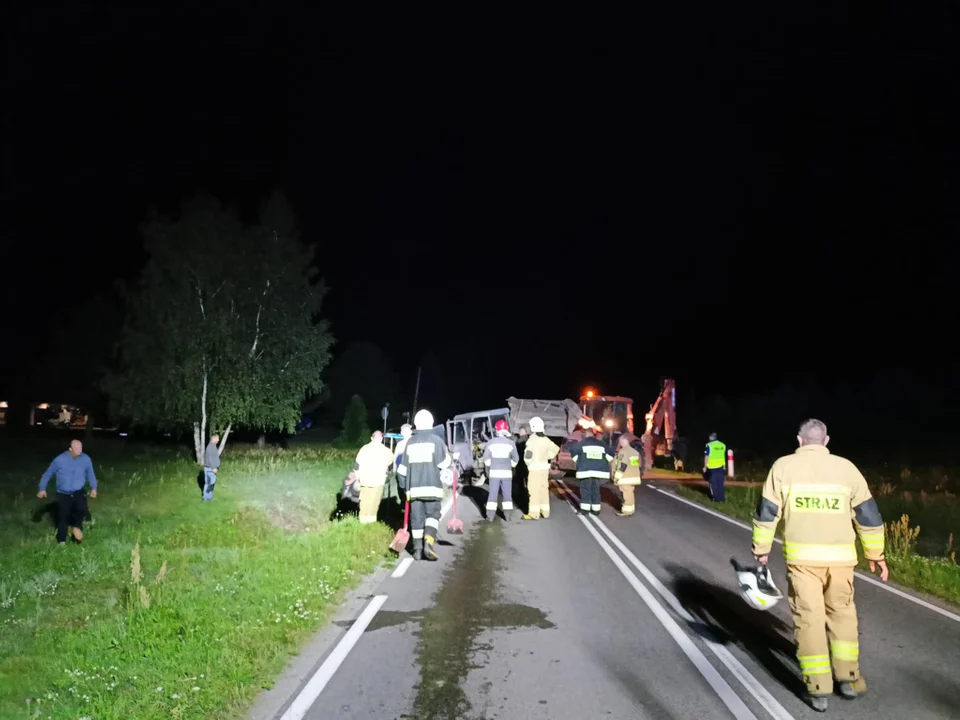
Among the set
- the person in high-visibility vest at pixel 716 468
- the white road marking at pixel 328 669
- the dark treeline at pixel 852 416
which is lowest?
the white road marking at pixel 328 669

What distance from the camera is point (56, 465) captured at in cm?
1132

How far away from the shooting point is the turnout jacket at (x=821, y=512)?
5.15 m

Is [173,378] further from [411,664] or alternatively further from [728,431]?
[728,431]

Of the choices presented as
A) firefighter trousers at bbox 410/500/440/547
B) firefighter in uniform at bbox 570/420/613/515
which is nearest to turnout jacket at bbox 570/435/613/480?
firefighter in uniform at bbox 570/420/613/515

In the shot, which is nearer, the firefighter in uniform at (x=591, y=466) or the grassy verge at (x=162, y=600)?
the grassy verge at (x=162, y=600)

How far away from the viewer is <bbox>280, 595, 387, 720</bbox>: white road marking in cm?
491

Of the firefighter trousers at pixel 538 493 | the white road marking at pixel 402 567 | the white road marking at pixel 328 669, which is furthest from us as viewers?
the firefighter trousers at pixel 538 493

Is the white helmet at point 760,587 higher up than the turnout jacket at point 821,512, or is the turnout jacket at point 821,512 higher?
the turnout jacket at point 821,512

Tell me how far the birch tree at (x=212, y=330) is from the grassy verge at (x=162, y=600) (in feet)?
38.4

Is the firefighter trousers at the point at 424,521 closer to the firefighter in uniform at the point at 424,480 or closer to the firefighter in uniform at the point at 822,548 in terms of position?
the firefighter in uniform at the point at 424,480

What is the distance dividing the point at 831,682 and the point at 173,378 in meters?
26.4

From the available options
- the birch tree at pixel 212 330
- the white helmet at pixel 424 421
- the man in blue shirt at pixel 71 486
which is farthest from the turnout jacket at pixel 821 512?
the birch tree at pixel 212 330

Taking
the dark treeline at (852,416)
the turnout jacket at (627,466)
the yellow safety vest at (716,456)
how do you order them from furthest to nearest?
the dark treeline at (852,416), the yellow safety vest at (716,456), the turnout jacket at (627,466)

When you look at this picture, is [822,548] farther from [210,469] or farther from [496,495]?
[210,469]
